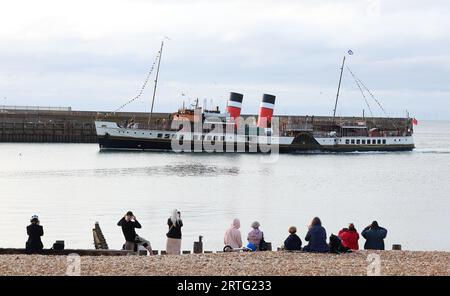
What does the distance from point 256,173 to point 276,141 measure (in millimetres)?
25959

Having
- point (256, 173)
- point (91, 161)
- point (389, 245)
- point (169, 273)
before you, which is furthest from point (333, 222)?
point (91, 161)

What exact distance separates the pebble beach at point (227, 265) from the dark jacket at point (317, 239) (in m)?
0.42

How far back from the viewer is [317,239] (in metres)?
19.5

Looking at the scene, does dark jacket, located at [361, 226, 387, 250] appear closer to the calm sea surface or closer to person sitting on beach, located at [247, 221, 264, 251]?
person sitting on beach, located at [247, 221, 264, 251]

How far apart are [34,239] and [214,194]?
104 ft

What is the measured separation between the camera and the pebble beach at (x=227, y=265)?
16.5 metres

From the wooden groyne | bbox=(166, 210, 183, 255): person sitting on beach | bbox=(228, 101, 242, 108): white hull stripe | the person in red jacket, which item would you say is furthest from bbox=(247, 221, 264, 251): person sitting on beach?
the wooden groyne

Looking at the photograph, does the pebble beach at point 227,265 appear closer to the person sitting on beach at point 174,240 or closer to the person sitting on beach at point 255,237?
the person sitting on beach at point 255,237

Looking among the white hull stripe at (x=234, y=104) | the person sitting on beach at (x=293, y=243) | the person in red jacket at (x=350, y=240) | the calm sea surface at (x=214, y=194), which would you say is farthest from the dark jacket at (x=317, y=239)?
the white hull stripe at (x=234, y=104)

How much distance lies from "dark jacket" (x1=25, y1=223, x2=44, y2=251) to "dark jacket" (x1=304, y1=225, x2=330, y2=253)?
5.48m

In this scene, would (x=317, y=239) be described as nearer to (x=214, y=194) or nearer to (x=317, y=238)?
(x=317, y=238)

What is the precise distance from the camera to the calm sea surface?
35375mm

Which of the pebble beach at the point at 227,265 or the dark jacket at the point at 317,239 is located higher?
the dark jacket at the point at 317,239
